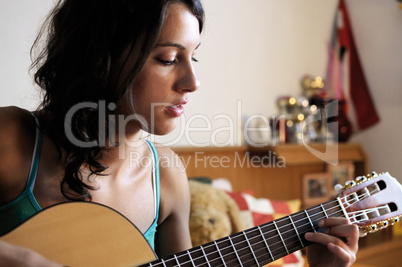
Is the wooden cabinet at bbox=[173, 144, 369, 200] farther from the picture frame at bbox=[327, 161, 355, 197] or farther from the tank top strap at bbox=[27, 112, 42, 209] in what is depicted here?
the tank top strap at bbox=[27, 112, 42, 209]

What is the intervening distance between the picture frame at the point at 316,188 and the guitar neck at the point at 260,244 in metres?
1.82

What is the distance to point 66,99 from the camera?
876 mm

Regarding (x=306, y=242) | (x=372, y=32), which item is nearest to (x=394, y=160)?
(x=372, y=32)

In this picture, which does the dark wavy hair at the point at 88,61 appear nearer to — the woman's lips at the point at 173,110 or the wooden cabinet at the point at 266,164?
the woman's lips at the point at 173,110

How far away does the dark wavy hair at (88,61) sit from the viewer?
86cm

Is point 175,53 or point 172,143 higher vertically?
point 175,53

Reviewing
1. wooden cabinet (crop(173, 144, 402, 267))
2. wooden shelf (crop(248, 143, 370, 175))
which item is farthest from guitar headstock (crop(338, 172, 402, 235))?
wooden shelf (crop(248, 143, 370, 175))

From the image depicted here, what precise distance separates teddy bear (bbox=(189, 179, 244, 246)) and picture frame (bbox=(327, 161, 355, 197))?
1.31 meters

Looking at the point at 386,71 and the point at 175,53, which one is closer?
the point at 175,53

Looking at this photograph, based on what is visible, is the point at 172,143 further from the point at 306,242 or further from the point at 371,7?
the point at 371,7

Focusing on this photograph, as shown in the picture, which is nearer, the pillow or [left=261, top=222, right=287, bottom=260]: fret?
[left=261, top=222, right=287, bottom=260]: fret

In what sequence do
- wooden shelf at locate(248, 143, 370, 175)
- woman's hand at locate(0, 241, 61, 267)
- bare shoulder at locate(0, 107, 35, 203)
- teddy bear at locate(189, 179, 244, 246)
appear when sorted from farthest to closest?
wooden shelf at locate(248, 143, 370, 175)
teddy bear at locate(189, 179, 244, 246)
bare shoulder at locate(0, 107, 35, 203)
woman's hand at locate(0, 241, 61, 267)

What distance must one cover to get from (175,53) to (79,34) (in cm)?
19

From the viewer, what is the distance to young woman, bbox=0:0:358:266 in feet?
2.78
